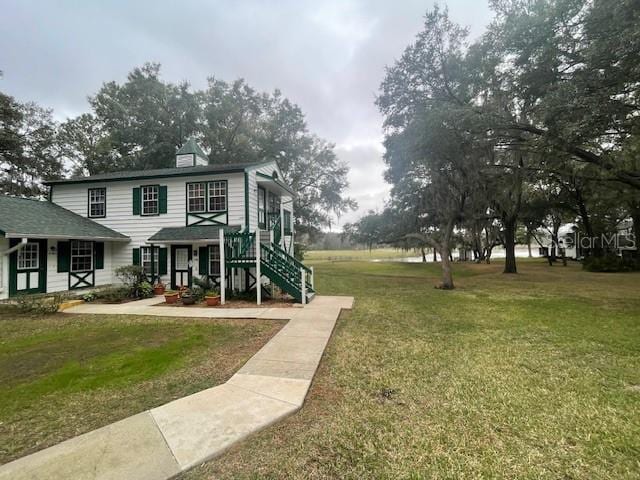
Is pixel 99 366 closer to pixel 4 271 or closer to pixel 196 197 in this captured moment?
pixel 4 271

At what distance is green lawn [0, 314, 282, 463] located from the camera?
10.3 feet

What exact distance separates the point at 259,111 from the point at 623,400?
93.9 feet

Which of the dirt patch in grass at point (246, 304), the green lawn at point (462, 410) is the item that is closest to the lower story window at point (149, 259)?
the dirt patch in grass at point (246, 304)

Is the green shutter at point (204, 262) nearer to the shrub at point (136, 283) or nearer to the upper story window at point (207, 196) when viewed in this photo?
the upper story window at point (207, 196)

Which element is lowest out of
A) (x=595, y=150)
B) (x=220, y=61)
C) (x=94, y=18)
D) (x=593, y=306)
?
(x=593, y=306)

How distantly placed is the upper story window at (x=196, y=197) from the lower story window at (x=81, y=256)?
4613 millimetres

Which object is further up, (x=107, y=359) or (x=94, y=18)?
(x=94, y=18)

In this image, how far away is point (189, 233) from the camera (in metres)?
11.9

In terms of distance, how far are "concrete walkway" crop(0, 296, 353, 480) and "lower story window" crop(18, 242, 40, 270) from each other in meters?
11.3

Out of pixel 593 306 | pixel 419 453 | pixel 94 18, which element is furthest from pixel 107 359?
pixel 593 306

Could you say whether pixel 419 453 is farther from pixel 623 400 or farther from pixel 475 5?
pixel 475 5

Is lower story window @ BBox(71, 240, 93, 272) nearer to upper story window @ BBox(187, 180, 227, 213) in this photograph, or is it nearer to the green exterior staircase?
upper story window @ BBox(187, 180, 227, 213)

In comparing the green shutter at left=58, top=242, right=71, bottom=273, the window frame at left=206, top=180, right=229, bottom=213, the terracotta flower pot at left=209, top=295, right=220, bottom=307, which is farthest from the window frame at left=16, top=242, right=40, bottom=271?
the terracotta flower pot at left=209, top=295, right=220, bottom=307

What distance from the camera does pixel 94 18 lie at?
10.6 meters
